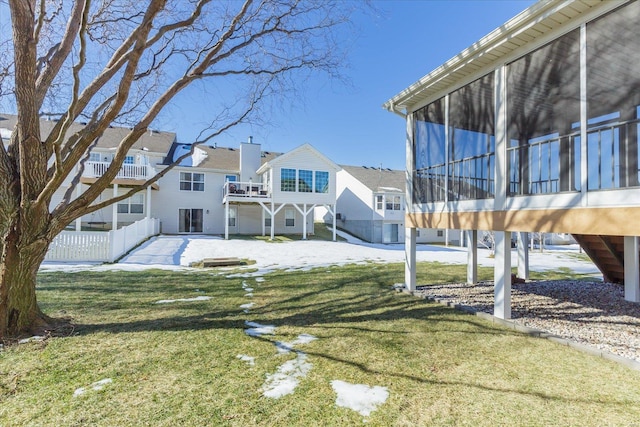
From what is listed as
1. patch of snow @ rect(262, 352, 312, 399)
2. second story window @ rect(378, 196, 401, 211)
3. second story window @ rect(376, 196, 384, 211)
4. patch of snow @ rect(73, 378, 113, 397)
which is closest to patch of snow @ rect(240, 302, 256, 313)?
patch of snow @ rect(262, 352, 312, 399)

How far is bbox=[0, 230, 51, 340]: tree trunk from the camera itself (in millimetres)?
3701

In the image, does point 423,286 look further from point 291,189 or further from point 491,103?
point 291,189

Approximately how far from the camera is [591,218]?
3.60 metres

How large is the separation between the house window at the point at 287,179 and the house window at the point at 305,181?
0.45 meters

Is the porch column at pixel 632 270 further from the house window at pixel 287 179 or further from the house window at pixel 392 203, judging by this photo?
the house window at pixel 392 203

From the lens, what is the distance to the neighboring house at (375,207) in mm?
24312

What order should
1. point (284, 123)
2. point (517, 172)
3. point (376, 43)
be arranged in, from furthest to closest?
point (376, 43) < point (284, 123) < point (517, 172)

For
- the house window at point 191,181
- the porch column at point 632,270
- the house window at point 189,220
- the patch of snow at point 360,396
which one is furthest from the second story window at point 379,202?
the patch of snow at point 360,396

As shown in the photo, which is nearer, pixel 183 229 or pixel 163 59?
pixel 163 59

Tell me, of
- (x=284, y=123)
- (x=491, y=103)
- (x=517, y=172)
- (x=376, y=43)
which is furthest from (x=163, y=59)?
(x=517, y=172)

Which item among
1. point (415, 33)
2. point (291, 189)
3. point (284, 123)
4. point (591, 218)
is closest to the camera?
point (591, 218)

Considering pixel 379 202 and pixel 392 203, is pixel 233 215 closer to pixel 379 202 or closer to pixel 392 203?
pixel 379 202

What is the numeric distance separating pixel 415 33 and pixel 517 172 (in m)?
6.39

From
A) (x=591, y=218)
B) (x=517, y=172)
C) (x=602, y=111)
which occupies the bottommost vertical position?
(x=591, y=218)
